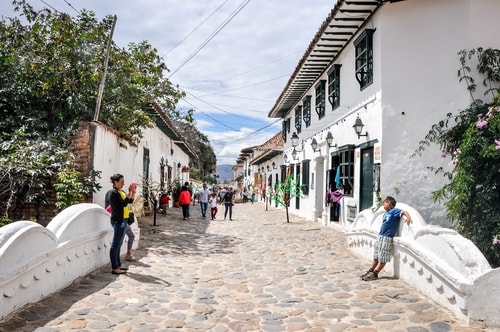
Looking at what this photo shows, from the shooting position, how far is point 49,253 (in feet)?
15.7

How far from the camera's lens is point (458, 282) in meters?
4.16

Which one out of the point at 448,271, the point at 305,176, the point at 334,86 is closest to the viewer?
the point at 448,271

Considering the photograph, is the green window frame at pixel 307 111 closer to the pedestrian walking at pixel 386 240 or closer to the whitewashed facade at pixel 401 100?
the whitewashed facade at pixel 401 100

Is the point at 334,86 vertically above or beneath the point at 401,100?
above

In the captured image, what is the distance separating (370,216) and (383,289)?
2229 mm

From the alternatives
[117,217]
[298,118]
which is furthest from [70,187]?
[298,118]

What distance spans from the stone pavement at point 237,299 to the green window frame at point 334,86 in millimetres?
5085

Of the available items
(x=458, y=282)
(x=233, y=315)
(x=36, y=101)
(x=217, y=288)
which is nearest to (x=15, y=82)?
(x=36, y=101)

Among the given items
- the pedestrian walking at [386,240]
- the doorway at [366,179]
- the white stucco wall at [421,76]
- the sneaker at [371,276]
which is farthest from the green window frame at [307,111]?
the sneaker at [371,276]

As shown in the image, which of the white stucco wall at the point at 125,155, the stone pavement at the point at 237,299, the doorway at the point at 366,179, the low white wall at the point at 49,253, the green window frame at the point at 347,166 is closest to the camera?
the low white wall at the point at 49,253

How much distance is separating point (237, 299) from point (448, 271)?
8.18 feet

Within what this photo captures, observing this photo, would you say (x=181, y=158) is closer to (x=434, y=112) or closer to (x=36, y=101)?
(x=36, y=101)

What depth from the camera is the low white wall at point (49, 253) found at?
4023 millimetres

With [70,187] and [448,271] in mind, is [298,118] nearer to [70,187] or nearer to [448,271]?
[70,187]
